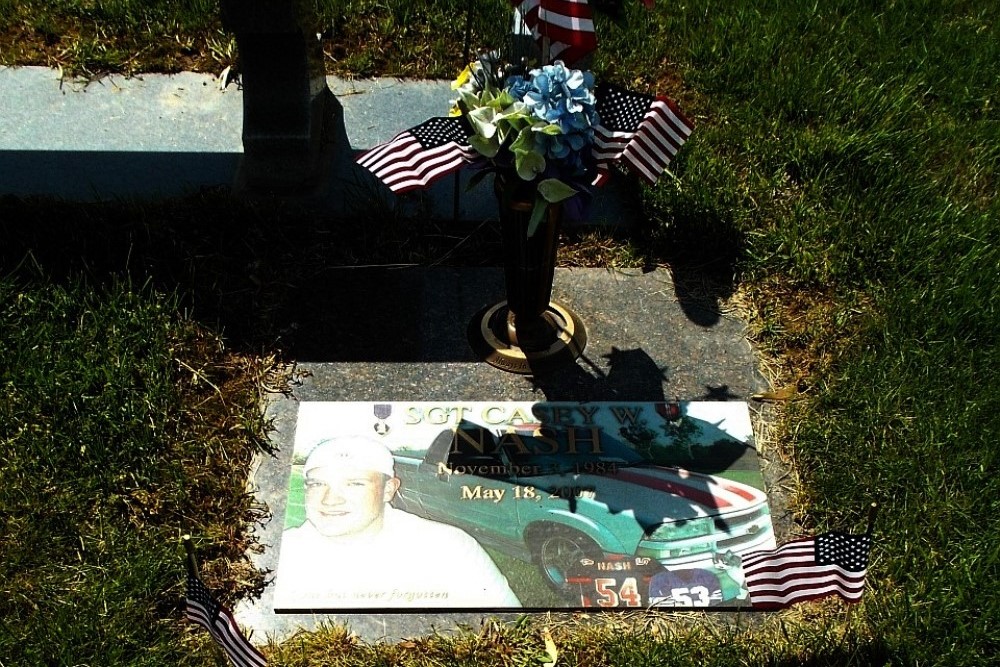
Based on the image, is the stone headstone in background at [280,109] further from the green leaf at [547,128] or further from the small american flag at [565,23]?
the green leaf at [547,128]

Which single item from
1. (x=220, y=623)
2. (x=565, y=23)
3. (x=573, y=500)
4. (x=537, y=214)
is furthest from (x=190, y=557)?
(x=565, y=23)

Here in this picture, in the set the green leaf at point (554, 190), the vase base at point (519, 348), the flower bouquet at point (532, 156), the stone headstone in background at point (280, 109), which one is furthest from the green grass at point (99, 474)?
the green leaf at point (554, 190)

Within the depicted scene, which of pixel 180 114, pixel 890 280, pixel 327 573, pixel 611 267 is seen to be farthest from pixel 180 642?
pixel 890 280

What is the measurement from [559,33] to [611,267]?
1.35m

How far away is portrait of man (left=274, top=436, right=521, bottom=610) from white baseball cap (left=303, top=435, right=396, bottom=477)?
0.05 ft

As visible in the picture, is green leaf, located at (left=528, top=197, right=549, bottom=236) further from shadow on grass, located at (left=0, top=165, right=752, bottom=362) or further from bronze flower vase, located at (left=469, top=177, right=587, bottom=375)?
shadow on grass, located at (left=0, top=165, right=752, bottom=362)

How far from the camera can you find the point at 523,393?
394 centimetres

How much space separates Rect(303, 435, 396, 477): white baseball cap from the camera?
367 centimetres

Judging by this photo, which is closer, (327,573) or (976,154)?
(327,573)

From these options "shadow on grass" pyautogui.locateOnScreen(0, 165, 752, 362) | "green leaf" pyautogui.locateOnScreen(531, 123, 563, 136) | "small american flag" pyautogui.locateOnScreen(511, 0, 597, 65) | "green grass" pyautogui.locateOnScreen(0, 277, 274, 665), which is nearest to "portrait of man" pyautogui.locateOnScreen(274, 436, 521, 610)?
"green grass" pyautogui.locateOnScreen(0, 277, 274, 665)

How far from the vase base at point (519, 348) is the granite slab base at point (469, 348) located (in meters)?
0.04

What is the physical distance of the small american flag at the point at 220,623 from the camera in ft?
9.57

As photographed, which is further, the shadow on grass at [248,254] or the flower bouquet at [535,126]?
the shadow on grass at [248,254]

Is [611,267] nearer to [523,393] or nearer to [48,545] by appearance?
[523,393]
